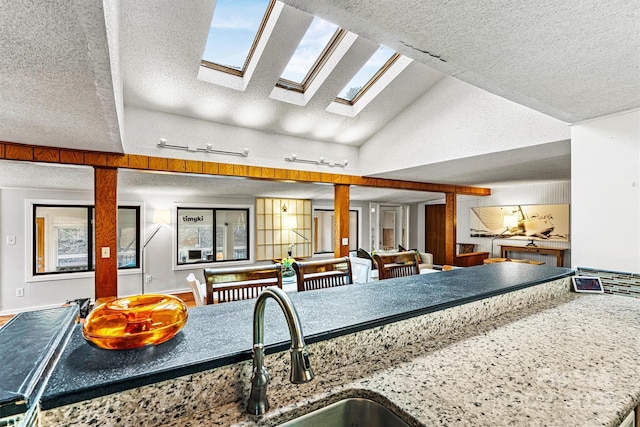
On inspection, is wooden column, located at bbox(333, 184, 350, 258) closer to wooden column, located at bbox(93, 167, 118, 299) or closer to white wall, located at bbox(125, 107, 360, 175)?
white wall, located at bbox(125, 107, 360, 175)

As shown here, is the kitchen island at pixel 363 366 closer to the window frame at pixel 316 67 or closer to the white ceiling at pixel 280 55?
the white ceiling at pixel 280 55

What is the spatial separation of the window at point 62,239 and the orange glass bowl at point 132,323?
5353 mm

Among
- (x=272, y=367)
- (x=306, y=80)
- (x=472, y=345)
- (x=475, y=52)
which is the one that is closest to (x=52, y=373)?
(x=272, y=367)

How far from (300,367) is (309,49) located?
3348 mm

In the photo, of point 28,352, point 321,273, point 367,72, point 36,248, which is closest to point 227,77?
point 367,72

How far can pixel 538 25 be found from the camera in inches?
44.8

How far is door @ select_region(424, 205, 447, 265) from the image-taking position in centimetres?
855

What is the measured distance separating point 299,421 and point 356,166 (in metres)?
4.48

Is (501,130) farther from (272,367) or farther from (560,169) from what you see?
(272,367)

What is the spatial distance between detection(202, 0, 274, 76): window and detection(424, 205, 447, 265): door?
7030 mm

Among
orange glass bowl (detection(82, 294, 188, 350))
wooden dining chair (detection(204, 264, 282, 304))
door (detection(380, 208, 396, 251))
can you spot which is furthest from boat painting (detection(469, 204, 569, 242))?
orange glass bowl (detection(82, 294, 188, 350))

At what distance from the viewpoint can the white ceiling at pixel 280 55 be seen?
1.08 metres

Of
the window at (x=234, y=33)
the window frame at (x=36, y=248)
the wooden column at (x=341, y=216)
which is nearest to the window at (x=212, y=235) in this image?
the window frame at (x=36, y=248)

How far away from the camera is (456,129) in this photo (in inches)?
142
